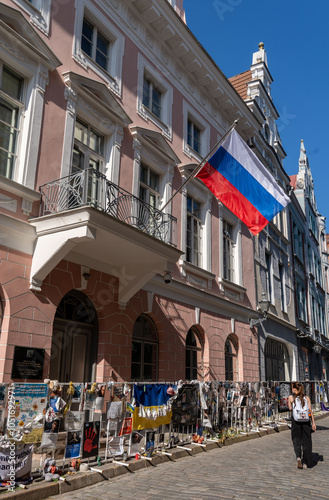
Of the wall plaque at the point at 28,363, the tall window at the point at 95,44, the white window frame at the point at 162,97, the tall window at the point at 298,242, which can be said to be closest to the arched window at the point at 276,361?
the tall window at the point at 298,242

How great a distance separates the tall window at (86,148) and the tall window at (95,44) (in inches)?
84.5

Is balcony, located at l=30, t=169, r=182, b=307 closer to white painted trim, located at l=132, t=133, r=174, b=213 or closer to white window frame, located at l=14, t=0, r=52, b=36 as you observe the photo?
white painted trim, located at l=132, t=133, r=174, b=213

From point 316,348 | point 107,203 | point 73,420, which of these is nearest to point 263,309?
point 107,203

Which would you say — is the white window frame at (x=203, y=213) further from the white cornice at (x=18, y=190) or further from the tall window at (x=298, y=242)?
the tall window at (x=298, y=242)

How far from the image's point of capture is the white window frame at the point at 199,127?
53.1ft

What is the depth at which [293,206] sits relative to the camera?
3006 cm

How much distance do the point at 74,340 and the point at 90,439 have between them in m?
3.38

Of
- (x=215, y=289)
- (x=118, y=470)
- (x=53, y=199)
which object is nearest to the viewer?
(x=118, y=470)

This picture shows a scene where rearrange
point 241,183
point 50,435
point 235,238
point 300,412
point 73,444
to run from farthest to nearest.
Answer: point 235,238, point 241,183, point 300,412, point 73,444, point 50,435

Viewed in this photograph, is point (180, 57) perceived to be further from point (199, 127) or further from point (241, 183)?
point (241, 183)

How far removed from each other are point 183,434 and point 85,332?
10.5 ft

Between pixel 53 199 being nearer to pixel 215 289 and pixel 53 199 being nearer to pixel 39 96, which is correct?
pixel 39 96

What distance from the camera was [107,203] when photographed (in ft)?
34.6

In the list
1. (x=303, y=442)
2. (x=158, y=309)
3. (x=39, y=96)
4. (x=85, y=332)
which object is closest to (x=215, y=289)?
(x=158, y=309)
